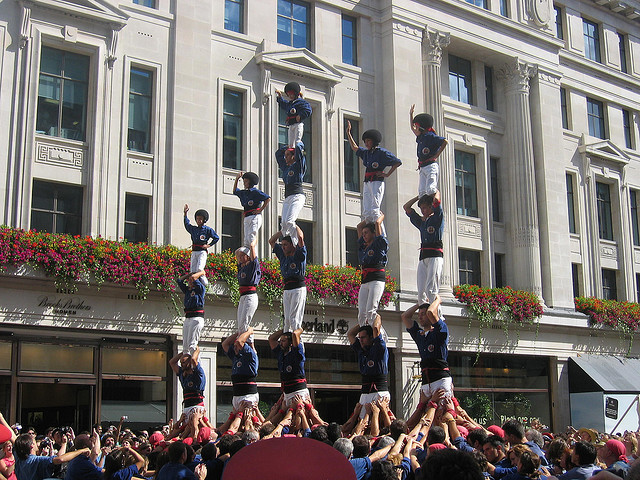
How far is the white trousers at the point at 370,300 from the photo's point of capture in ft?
56.0

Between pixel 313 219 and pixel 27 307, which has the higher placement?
pixel 313 219

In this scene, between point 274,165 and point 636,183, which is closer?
point 274,165

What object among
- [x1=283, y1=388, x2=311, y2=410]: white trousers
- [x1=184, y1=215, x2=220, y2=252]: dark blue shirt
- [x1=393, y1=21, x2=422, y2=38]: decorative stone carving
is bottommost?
[x1=283, y1=388, x2=311, y2=410]: white trousers

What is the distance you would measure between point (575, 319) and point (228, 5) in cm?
1915

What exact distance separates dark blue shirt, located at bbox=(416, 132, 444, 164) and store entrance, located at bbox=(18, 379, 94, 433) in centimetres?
1302

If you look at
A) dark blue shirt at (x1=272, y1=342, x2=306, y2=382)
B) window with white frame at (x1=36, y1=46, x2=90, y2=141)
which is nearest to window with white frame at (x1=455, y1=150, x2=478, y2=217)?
window with white frame at (x1=36, y1=46, x2=90, y2=141)

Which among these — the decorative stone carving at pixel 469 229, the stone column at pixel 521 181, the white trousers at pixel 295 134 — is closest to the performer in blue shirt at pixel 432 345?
the white trousers at pixel 295 134

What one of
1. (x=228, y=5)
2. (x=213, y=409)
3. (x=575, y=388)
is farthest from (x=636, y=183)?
(x=213, y=409)

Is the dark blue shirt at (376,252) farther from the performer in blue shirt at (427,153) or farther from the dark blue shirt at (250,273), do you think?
the dark blue shirt at (250,273)

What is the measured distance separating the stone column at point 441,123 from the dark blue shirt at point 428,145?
15.0m

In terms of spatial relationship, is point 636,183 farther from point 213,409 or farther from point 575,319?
point 213,409

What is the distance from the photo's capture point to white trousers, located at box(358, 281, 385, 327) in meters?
17.1

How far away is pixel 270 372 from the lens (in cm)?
2744

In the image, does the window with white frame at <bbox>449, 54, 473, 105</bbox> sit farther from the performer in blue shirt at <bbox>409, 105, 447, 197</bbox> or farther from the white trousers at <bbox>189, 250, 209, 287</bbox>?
the white trousers at <bbox>189, 250, 209, 287</bbox>
